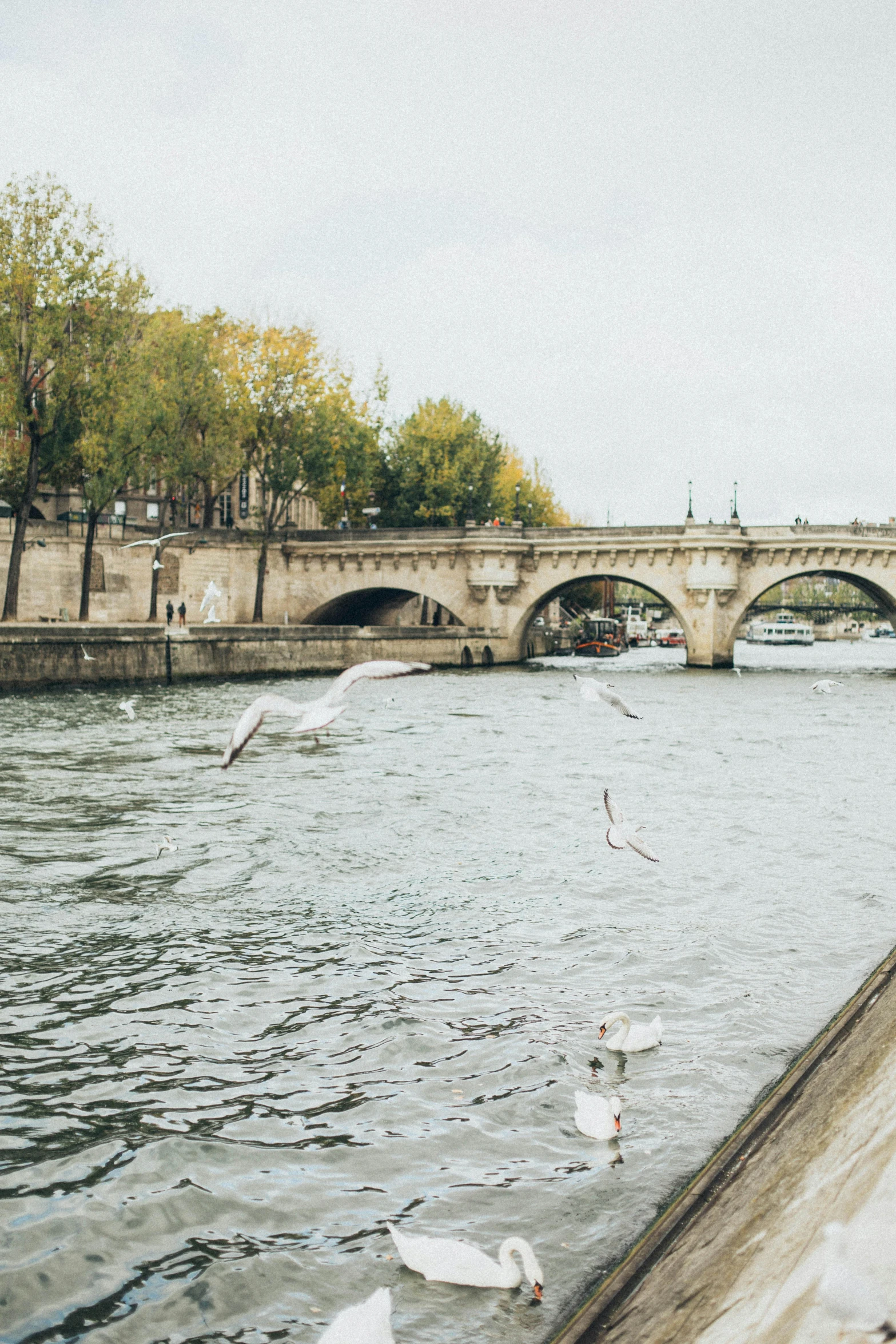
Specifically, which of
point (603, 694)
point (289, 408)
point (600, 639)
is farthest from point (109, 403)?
point (600, 639)

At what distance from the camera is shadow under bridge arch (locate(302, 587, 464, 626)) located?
58.1 metres

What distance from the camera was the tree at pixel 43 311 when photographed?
3522 cm

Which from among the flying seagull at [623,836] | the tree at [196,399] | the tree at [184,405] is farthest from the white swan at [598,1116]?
the tree at [196,399]

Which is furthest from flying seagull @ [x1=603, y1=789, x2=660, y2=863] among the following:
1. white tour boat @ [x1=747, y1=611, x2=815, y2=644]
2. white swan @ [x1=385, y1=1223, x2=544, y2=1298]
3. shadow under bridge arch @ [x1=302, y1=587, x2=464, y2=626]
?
white tour boat @ [x1=747, y1=611, x2=815, y2=644]

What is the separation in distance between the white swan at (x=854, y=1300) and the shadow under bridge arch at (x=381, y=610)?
2076 inches

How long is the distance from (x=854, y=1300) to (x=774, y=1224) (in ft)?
3.30

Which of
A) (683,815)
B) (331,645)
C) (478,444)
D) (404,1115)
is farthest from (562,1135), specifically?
(478,444)

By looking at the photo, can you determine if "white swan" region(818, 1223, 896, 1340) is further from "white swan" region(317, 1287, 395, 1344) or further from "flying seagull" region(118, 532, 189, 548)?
"flying seagull" region(118, 532, 189, 548)

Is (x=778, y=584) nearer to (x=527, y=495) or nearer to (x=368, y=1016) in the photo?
(x=527, y=495)

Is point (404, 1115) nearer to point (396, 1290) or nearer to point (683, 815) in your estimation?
point (396, 1290)

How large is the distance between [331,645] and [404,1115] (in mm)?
39032

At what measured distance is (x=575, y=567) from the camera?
177 feet

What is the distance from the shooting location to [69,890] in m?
10.2

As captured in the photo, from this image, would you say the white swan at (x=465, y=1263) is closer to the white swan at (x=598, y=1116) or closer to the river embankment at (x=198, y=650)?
the white swan at (x=598, y=1116)
